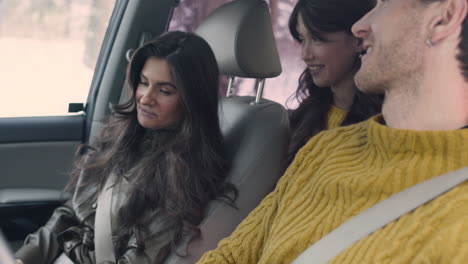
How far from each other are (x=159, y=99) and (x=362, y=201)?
2.85ft

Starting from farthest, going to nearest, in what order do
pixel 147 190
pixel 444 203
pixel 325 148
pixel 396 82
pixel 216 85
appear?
pixel 216 85
pixel 147 190
pixel 325 148
pixel 396 82
pixel 444 203

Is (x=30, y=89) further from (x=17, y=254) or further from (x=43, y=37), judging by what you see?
(x=17, y=254)

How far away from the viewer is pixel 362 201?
1258 millimetres

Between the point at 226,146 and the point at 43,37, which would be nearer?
the point at 226,146

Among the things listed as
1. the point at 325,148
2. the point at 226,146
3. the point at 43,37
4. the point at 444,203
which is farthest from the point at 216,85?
the point at 43,37

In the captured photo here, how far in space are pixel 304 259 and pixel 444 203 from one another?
0.32 meters

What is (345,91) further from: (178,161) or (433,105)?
(433,105)

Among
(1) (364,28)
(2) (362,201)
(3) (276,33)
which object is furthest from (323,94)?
(3) (276,33)

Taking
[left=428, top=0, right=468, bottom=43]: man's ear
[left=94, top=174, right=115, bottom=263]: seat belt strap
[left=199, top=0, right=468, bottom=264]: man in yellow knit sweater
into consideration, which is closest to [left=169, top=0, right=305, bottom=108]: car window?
[left=94, top=174, right=115, bottom=263]: seat belt strap

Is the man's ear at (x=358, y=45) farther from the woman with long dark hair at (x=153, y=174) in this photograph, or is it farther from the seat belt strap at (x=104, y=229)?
the seat belt strap at (x=104, y=229)

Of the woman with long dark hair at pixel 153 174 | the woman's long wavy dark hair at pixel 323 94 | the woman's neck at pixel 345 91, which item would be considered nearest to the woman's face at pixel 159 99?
the woman with long dark hair at pixel 153 174

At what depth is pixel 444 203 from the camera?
1.11 meters

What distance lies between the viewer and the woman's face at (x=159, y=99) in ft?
6.32

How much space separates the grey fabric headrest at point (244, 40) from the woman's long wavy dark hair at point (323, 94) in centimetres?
12
